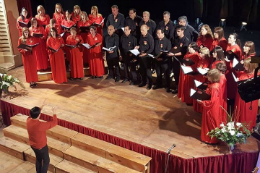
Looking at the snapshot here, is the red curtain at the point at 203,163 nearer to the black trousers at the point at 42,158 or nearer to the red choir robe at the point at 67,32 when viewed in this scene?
the black trousers at the point at 42,158

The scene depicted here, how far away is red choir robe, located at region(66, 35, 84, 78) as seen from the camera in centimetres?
722

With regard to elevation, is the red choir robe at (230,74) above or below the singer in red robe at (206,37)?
below

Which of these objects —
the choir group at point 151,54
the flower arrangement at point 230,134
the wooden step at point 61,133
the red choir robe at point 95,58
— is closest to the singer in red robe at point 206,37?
the choir group at point 151,54

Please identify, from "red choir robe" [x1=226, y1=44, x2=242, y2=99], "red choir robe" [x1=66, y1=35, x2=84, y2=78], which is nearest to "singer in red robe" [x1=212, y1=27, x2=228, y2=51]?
"red choir robe" [x1=226, y1=44, x2=242, y2=99]

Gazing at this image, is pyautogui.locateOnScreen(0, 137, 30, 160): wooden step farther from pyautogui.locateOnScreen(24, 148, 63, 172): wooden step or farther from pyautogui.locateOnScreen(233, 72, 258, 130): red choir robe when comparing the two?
pyautogui.locateOnScreen(233, 72, 258, 130): red choir robe

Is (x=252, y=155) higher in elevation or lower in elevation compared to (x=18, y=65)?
lower

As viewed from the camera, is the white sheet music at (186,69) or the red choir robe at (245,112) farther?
the white sheet music at (186,69)

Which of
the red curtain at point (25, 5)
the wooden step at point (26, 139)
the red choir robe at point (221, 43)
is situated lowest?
the wooden step at point (26, 139)

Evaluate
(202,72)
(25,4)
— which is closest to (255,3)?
(202,72)

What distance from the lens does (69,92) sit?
6.97 m

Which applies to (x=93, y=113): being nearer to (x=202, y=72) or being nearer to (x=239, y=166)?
(x=202, y=72)

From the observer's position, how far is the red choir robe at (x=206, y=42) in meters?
6.07

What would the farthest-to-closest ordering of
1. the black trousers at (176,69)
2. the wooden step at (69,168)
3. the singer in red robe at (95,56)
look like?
1. the singer in red robe at (95,56)
2. the black trousers at (176,69)
3. the wooden step at (69,168)

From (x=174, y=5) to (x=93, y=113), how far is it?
5131 millimetres
